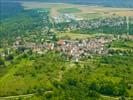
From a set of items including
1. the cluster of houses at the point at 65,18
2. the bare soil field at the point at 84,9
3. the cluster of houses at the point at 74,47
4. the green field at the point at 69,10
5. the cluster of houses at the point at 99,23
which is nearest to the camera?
the cluster of houses at the point at 74,47

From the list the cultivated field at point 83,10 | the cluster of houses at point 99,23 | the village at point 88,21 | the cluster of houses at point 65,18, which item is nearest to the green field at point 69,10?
the cultivated field at point 83,10

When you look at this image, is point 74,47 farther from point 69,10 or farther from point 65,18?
point 69,10

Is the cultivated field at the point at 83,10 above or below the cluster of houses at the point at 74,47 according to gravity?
above

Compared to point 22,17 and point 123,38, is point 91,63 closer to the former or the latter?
point 123,38

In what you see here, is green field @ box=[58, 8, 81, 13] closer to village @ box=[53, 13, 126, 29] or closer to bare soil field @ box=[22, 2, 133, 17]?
bare soil field @ box=[22, 2, 133, 17]

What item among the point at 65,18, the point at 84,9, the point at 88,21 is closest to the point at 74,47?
the point at 88,21

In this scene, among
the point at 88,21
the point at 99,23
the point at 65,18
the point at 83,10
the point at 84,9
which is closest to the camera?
the point at 99,23

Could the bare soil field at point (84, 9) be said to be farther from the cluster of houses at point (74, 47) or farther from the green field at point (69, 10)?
the cluster of houses at point (74, 47)

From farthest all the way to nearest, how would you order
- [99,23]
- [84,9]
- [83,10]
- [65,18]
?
1. [84,9]
2. [83,10]
3. [65,18]
4. [99,23]
